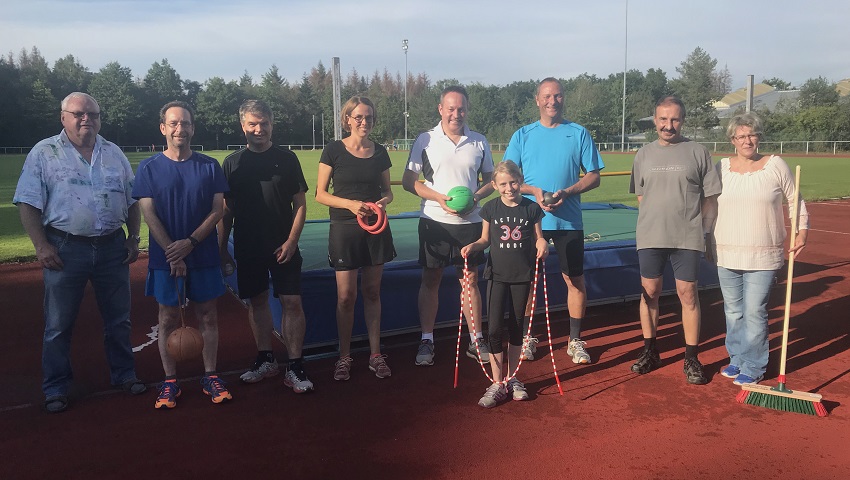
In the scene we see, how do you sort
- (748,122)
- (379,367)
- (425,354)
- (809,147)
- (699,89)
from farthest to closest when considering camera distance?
1. (699,89)
2. (809,147)
3. (425,354)
4. (379,367)
5. (748,122)

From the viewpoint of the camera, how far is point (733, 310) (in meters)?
4.41

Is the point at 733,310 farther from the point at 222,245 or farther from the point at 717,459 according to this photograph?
the point at 222,245

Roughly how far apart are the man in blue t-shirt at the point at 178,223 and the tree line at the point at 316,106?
51017mm

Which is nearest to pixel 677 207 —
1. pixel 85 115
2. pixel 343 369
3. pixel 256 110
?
pixel 343 369

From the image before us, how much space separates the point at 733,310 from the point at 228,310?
450cm

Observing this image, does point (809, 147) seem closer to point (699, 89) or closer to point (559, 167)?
point (699, 89)

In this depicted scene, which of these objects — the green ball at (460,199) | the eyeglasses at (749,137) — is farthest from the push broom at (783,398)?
the green ball at (460,199)

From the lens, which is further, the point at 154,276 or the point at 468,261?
the point at 468,261

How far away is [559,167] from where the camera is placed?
4660 mm

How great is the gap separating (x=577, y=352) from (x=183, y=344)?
2781 millimetres

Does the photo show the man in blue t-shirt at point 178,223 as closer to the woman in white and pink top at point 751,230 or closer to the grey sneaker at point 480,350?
the grey sneaker at point 480,350

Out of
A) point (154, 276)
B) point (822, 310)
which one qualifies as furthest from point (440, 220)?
point (822, 310)

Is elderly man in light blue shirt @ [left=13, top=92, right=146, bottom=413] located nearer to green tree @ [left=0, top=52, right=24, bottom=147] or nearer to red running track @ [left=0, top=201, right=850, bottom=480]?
red running track @ [left=0, top=201, right=850, bottom=480]

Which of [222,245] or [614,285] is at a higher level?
[222,245]
